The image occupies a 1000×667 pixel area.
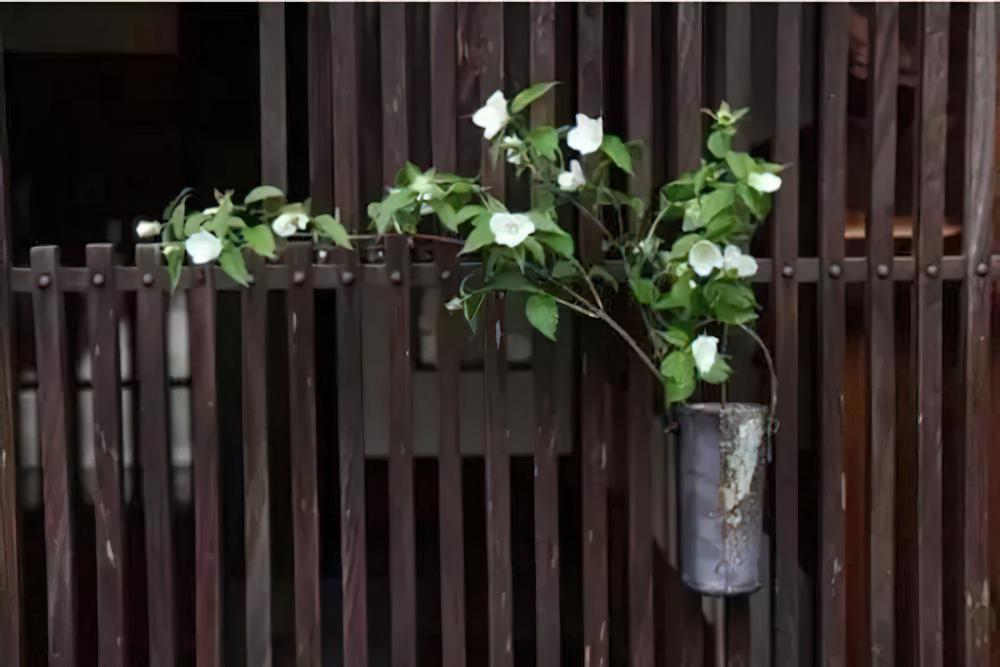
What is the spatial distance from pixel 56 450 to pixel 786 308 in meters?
2.08

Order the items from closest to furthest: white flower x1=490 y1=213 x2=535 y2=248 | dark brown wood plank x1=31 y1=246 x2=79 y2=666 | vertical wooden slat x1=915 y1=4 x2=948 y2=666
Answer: white flower x1=490 y1=213 x2=535 y2=248
dark brown wood plank x1=31 y1=246 x2=79 y2=666
vertical wooden slat x1=915 y1=4 x2=948 y2=666

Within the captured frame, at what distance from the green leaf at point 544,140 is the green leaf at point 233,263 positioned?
2.71ft

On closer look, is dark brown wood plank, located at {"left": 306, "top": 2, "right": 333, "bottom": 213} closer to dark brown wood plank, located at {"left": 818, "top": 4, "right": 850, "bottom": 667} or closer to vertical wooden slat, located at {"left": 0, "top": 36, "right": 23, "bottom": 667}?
vertical wooden slat, located at {"left": 0, "top": 36, "right": 23, "bottom": 667}

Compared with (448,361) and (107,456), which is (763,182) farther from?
(107,456)

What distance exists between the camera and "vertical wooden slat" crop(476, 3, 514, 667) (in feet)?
9.26

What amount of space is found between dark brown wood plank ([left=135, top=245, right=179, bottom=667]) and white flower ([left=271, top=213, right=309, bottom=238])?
35 centimetres

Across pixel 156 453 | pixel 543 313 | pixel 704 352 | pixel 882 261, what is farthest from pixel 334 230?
pixel 882 261

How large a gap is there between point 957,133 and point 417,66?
159 centimetres

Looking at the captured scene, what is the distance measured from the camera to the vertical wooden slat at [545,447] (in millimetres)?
2822

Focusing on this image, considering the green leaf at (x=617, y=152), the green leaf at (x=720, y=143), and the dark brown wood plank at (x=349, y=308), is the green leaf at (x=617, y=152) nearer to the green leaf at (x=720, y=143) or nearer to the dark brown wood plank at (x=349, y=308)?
the green leaf at (x=720, y=143)

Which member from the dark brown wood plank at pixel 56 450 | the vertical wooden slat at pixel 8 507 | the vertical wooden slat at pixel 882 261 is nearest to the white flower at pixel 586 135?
the vertical wooden slat at pixel 882 261

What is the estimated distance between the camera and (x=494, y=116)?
2.65m

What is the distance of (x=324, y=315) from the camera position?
3.32m

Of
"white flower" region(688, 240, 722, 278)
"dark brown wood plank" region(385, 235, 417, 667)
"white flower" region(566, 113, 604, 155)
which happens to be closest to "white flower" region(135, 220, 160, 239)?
"dark brown wood plank" region(385, 235, 417, 667)
